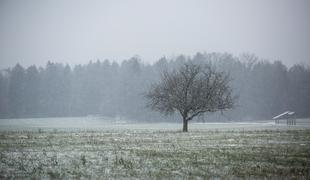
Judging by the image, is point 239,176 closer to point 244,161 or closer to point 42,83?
point 244,161

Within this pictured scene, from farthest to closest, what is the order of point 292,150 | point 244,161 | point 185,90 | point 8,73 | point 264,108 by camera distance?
point 8,73 < point 264,108 < point 185,90 < point 292,150 < point 244,161

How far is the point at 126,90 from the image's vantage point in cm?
12144

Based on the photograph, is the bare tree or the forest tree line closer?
the bare tree

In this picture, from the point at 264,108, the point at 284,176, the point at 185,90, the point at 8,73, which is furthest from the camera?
the point at 8,73

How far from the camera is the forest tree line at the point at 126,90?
122 meters

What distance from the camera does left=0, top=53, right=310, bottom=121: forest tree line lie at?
121688mm

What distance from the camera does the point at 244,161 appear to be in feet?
61.7

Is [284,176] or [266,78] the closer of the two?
[284,176]

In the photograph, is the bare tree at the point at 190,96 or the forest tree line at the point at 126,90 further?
the forest tree line at the point at 126,90

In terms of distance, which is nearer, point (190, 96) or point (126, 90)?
point (190, 96)

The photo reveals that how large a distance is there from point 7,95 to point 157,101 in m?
91.5

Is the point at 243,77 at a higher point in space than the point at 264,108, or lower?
higher

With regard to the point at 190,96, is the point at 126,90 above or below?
above

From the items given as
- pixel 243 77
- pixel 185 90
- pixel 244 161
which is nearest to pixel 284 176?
pixel 244 161
